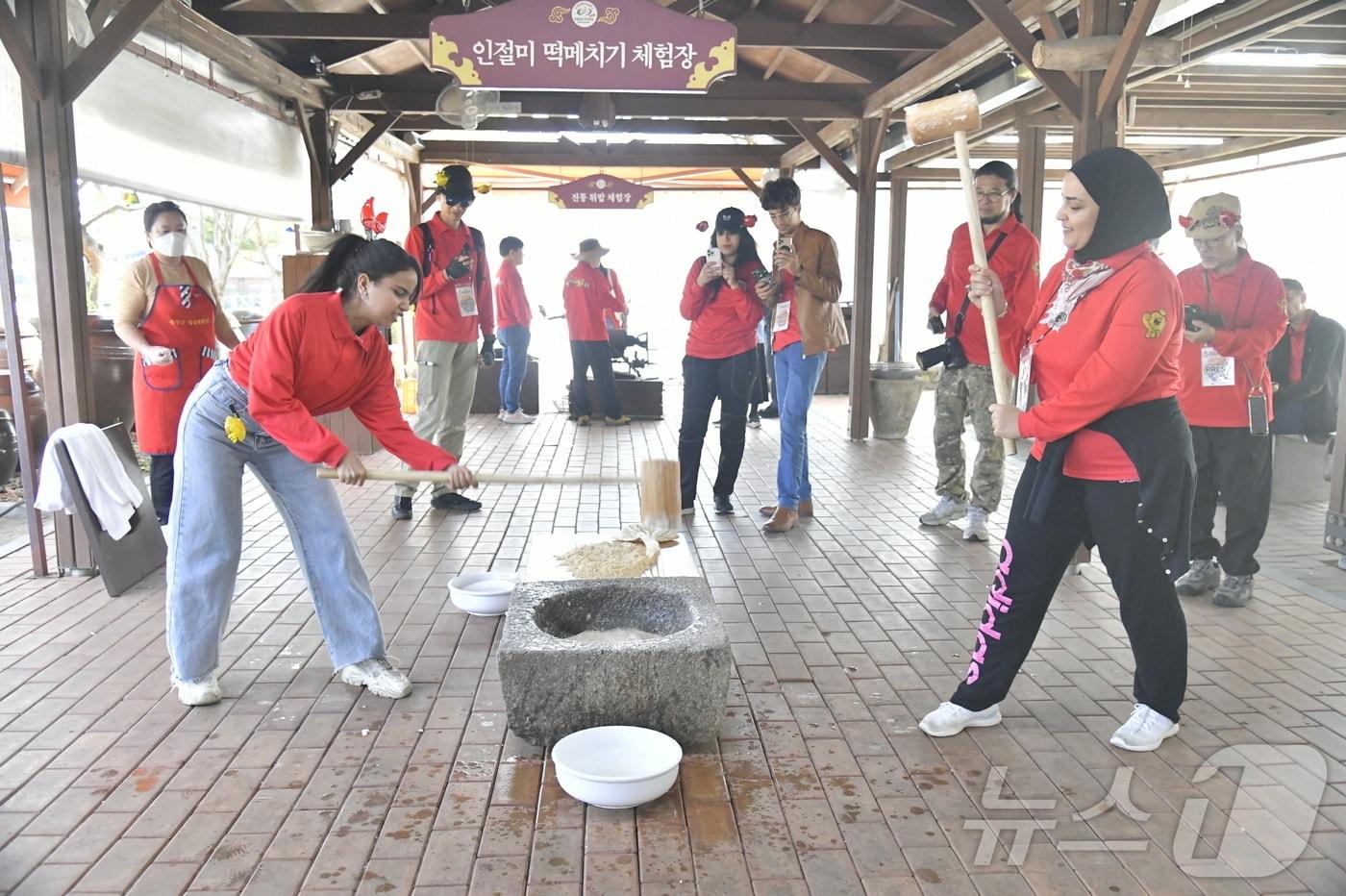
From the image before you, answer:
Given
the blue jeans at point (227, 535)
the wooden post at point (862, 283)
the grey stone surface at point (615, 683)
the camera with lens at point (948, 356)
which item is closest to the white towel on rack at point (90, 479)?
the blue jeans at point (227, 535)

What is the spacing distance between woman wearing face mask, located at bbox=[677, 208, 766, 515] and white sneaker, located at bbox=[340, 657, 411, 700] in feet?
8.28

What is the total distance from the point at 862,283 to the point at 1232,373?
16.2ft

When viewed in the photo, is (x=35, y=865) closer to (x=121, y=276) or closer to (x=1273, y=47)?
(x=121, y=276)

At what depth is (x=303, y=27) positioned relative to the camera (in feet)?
22.7

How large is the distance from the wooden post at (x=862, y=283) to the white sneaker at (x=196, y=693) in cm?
670

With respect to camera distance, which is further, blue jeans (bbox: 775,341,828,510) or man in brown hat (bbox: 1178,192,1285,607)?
blue jeans (bbox: 775,341,828,510)

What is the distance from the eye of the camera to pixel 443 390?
5.93 m

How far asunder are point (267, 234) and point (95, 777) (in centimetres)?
1646

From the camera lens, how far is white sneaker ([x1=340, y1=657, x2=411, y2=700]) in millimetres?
3314

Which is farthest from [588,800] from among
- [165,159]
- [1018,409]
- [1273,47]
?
[1273,47]

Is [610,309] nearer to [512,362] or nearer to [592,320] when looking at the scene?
[592,320]

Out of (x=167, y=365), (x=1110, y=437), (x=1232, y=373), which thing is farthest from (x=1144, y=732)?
(x=167, y=365)

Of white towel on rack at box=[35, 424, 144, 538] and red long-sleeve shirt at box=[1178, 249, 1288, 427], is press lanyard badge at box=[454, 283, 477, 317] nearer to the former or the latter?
white towel on rack at box=[35, 424, 144, 538]

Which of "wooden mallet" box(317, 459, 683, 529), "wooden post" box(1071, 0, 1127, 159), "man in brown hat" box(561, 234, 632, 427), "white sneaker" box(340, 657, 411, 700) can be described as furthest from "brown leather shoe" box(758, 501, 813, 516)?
"man in brown hat" box(561, 234, 632, 427)
